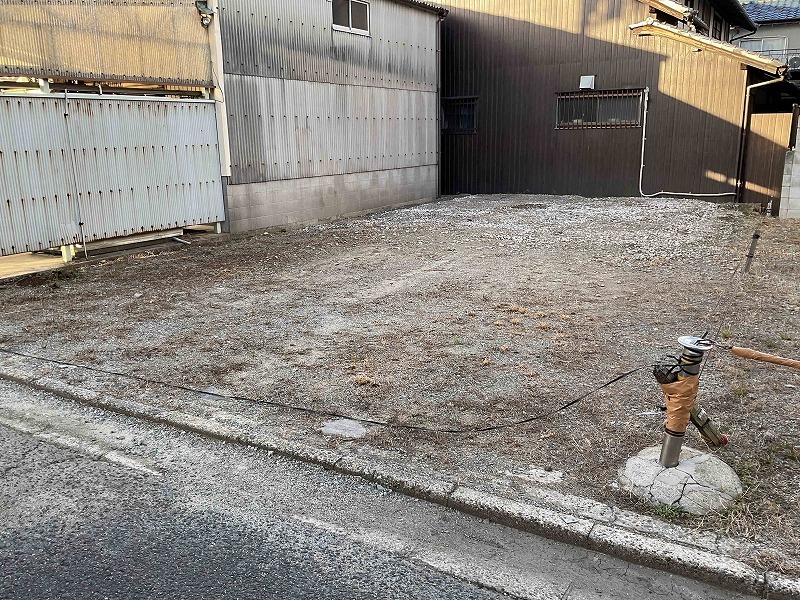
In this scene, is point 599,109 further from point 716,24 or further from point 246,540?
point 246,540

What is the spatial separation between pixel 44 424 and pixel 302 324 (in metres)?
2.43

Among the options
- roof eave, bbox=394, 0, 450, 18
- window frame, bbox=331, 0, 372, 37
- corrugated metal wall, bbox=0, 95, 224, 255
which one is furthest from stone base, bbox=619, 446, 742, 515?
roof eave, bbox=394, 0, 450, 18

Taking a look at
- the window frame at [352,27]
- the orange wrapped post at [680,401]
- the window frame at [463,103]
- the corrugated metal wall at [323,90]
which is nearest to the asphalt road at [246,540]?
the orange wrapped post at [680,401]

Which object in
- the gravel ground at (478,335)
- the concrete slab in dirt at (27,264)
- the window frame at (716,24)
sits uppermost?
the window frame at (716,24)

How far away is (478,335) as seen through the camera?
18.0 ft

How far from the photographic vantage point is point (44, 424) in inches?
154

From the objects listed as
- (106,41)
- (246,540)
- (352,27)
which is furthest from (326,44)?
(246,540)

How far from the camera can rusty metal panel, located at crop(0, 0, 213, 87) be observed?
7.41 m

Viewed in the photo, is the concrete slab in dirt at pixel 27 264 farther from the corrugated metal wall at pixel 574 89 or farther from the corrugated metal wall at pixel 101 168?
the corrugated metal wall at pixel 574 89

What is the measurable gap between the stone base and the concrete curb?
0.24 meters

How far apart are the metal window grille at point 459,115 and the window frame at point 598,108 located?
2.21 metres

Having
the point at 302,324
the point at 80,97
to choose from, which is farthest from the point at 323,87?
the point at 302,324

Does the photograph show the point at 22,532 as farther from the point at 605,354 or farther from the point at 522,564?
the point at 605,354

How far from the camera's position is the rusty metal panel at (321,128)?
1056 centimetres
